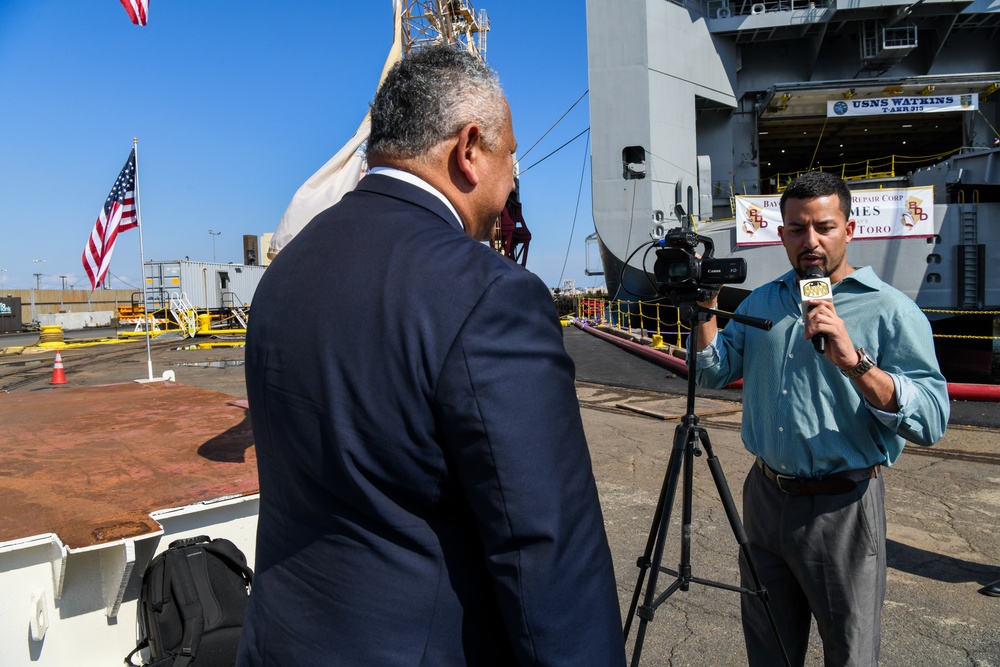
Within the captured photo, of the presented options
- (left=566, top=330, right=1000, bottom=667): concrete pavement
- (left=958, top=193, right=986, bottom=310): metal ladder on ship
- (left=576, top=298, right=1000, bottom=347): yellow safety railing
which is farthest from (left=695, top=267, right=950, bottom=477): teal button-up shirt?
(left=958, top=193, right=986, bottom=310): metal ladder on ship

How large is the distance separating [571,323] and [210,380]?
45.7 feet

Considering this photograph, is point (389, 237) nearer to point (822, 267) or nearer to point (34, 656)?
point (822, 267)

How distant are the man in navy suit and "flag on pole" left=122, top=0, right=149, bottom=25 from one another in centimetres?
842

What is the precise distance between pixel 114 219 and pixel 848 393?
917 cm

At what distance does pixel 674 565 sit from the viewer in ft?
12.2

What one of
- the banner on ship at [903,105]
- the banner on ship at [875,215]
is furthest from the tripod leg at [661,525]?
the banner on ship at [903,105]

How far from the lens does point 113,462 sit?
283 centimetres

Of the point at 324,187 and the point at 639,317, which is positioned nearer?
the point at 324,187

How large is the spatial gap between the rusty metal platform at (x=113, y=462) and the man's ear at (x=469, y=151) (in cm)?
165

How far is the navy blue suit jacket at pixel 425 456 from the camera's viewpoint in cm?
93

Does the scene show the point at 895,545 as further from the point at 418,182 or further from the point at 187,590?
the point at 418,182

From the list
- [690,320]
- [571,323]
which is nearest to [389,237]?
[690,320]

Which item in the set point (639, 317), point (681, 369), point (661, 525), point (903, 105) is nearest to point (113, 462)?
point (661, 525)

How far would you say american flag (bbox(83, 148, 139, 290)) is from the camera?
851 cm
